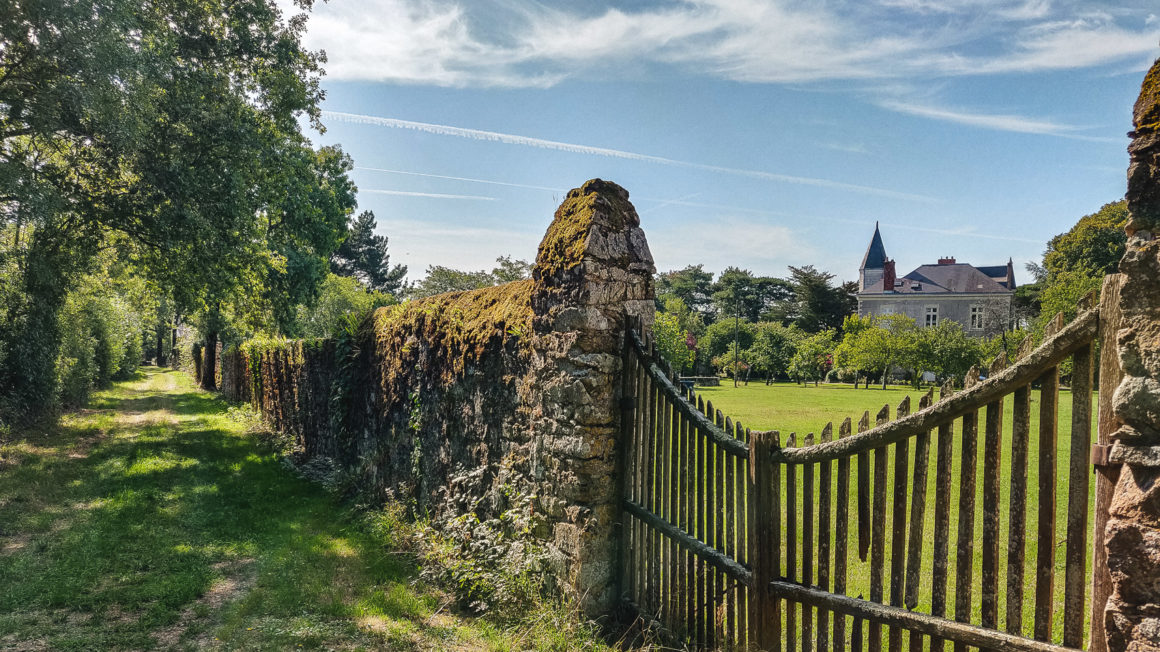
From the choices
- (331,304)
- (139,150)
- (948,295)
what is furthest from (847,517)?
(948,295)

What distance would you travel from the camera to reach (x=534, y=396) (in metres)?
5.23

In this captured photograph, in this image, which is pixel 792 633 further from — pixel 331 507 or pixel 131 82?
pixel 131 82

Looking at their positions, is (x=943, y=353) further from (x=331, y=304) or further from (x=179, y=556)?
(x=179, y=556)

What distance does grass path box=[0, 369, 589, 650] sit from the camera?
484cm

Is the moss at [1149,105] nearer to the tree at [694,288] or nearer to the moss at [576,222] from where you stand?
the moss at [576,222]

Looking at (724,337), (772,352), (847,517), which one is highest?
(724,337)

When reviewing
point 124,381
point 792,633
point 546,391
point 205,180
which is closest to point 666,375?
point 546,391

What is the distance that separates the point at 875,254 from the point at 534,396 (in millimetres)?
67457

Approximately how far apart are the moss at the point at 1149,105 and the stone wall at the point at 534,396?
10.3ft

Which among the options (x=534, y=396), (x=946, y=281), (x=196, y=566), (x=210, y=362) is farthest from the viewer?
(x=946, y=281)

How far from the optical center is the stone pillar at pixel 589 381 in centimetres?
462

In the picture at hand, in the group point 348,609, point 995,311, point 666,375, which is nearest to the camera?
point 666,375

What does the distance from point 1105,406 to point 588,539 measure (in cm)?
327

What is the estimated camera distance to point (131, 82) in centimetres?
994
